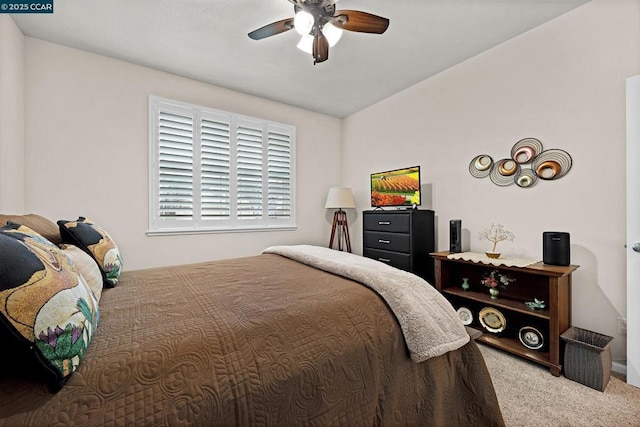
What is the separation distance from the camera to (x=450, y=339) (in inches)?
49.0

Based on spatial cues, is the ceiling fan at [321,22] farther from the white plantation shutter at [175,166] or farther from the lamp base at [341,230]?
the lamp base at [341,230]

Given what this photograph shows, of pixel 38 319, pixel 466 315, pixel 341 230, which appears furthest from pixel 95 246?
pixel 341 230

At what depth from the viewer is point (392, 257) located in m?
3.10

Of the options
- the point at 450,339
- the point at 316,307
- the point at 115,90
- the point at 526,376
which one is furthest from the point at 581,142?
the point at 115,90

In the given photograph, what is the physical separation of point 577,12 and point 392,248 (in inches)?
98.9

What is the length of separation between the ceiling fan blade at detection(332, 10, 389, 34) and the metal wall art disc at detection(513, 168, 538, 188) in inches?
68.8

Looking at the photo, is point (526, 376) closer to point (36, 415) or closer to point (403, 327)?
point (403, 327)

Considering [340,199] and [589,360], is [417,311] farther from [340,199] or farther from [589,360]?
Answer: [340,199]

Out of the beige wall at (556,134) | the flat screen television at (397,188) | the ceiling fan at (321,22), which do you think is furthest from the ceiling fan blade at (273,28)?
the beige wall at (556,134)

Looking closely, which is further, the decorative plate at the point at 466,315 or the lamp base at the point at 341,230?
the lamp base at the point at 341,230

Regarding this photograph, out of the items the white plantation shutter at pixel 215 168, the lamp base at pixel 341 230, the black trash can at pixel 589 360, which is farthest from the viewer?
the lamp base at pixel 341 230

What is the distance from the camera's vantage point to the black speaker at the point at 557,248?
2.01 metres

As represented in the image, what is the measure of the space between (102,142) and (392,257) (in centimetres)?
328

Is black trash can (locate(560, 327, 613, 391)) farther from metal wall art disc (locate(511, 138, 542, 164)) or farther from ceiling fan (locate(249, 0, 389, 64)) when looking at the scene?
ceiling fan (locate(249, 0, 389, 64))
